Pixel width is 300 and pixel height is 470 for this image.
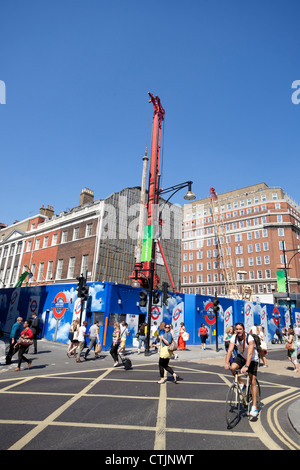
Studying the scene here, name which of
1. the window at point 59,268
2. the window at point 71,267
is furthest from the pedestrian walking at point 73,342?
the window at point 59,268

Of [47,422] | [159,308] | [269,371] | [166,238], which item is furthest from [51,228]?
[47,422]

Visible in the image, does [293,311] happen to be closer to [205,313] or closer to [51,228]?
[205,313]

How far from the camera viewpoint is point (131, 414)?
5.50m

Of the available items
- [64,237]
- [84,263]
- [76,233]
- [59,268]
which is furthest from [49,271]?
[84,263]

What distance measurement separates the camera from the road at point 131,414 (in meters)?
4.18

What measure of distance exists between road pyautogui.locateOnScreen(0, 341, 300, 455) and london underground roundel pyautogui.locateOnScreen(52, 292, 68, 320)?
10032mm

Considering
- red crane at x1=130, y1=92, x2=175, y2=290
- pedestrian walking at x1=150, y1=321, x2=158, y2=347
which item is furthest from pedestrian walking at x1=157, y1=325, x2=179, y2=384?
red crane at x1=130, y1=92, x2=175, y2=290

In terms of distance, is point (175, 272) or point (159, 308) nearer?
point (159, 308)

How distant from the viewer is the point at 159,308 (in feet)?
68.3

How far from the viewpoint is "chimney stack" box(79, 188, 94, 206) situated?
39.6m

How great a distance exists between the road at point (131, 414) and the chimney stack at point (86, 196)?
31.6 meters

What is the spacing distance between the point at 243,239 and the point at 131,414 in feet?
226

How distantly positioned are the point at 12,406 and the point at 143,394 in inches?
121
